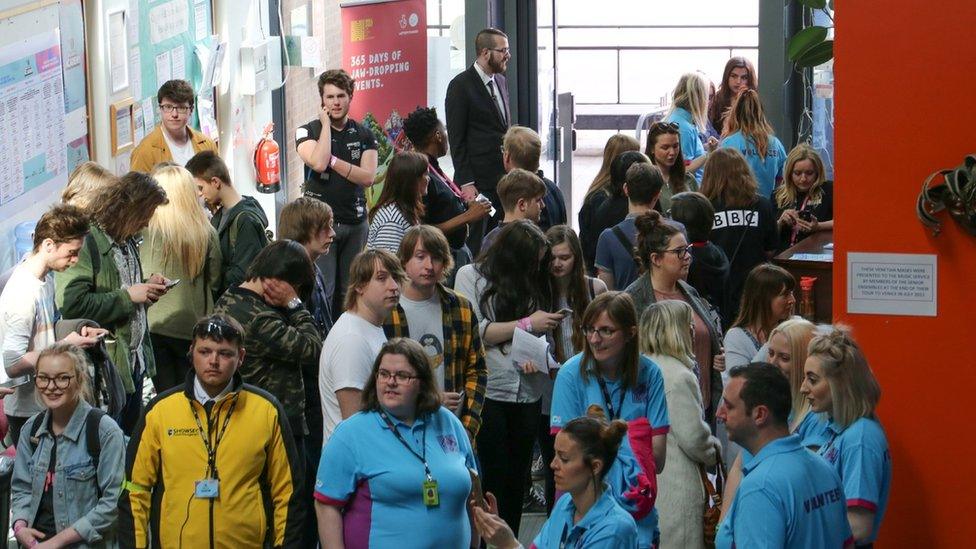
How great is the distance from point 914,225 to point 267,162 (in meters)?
6.42

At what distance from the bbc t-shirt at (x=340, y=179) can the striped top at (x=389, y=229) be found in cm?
179

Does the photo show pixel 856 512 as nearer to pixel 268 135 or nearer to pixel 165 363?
pixel 165 363

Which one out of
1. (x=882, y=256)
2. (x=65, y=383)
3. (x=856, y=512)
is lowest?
(x=856, y=512)

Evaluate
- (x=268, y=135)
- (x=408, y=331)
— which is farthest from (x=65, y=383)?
(x=268, y=135)

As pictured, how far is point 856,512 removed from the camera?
4145 mm

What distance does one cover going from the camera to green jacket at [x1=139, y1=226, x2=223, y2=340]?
6.36m

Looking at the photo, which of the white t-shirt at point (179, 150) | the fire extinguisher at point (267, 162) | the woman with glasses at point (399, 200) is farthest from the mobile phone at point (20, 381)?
the fire extinguisher at point (267, 162)

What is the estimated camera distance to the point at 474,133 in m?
9.55

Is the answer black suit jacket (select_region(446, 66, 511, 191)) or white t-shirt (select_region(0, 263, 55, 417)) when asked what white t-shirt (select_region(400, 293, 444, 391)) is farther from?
black suit jacket (select_region(446, 66, 511, 191))

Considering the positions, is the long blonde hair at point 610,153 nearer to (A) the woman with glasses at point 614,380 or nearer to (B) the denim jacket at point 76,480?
(A) the woman with glasses at point 614,380

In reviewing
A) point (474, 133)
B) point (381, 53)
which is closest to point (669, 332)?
point (474, 133)

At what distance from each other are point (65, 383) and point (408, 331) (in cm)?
119

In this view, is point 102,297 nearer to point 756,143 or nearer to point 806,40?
point 806,40

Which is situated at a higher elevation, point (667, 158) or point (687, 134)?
point (687, 134)
